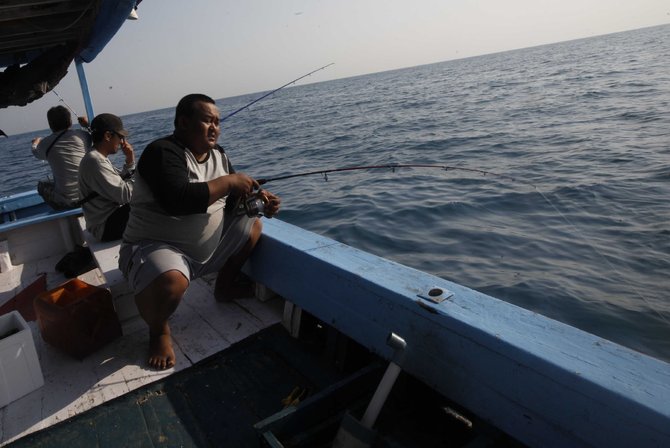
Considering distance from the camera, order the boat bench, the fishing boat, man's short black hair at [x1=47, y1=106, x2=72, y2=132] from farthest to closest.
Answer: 1. man's short black hair at [x1=47, y1=106, x2=72, y2=132]
2. the boat bench
3. the fishing boat

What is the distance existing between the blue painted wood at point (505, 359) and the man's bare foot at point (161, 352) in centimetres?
92

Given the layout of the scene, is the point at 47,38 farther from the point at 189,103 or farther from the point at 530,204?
the point at 530,204

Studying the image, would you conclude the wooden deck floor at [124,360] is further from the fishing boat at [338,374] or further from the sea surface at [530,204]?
the sea surface at [530,204]

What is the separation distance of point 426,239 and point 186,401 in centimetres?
402

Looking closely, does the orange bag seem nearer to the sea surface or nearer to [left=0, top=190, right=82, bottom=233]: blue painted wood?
the sea surface

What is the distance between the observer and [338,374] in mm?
2398

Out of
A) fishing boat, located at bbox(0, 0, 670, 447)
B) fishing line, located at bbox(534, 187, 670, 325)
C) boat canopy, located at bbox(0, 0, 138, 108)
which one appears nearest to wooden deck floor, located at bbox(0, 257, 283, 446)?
fishing boat, located at bbox(0, 0, 670, 447)

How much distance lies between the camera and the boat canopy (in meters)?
3.86

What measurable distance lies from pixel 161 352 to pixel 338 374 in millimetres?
1061

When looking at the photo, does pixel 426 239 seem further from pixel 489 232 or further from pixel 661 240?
pixel 661 240

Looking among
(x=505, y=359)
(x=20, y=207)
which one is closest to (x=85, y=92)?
(x=20, y=207)

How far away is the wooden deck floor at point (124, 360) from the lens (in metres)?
2.28

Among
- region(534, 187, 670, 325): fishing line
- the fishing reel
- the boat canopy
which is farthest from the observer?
the boat canopy

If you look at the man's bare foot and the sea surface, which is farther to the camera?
the sea surface
